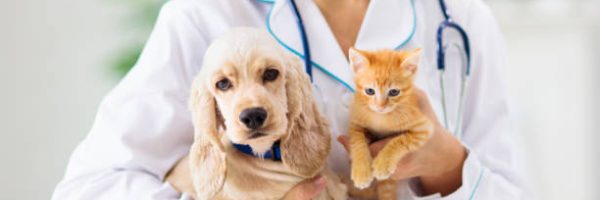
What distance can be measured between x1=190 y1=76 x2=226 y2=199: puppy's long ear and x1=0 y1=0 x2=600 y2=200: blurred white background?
1977 mm

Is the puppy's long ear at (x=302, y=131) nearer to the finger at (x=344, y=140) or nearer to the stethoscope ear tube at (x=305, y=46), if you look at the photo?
the finger at (x=344, y=140)

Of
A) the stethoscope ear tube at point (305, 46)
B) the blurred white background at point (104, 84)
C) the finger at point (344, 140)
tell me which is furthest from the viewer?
the blurred white background at point (104, 84)

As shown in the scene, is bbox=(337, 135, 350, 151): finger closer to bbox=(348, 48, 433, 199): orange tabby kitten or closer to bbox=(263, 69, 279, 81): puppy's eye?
bbox=(348, 48, 433, 199): orange tabby kitten

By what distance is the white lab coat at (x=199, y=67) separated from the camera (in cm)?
121

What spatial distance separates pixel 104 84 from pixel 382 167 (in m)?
2.17

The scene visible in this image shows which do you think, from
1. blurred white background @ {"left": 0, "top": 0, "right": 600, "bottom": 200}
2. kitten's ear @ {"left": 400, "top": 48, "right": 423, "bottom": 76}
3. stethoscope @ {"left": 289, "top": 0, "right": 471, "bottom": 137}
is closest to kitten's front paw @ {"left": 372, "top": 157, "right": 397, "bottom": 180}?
kitten's ear @ {"left": 400, "top": 48, "right": 423, "bottom": 76}

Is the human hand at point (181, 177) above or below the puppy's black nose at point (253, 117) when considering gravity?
below

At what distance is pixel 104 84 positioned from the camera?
9.59 feet

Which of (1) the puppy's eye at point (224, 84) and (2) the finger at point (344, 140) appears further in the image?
(2) the finger at point (344, 140)

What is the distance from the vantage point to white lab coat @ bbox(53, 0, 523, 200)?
1214 millimetres

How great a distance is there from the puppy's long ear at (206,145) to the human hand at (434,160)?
9.0 inches

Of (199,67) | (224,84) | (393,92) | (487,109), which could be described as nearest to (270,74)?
(224,84)

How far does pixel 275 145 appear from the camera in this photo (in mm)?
958

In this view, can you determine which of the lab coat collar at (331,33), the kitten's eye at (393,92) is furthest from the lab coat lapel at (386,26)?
the kitten's eye at (393,92)
